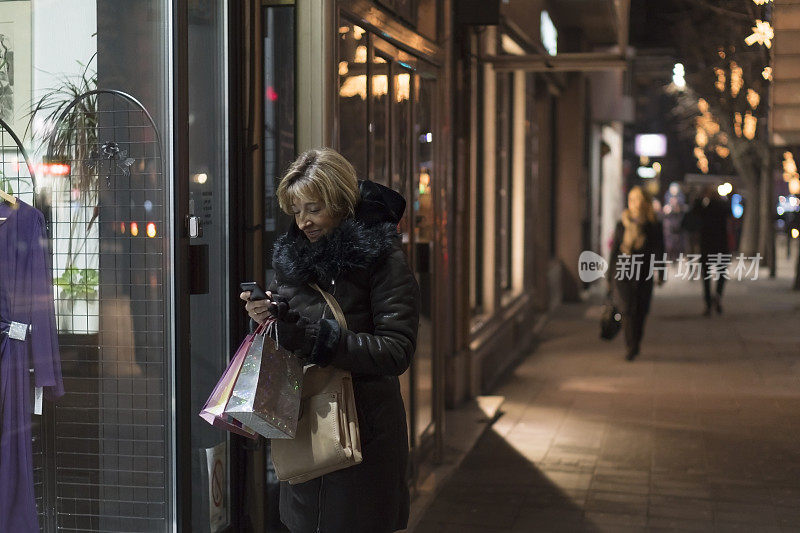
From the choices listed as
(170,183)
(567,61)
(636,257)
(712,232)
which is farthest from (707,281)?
(170,183)

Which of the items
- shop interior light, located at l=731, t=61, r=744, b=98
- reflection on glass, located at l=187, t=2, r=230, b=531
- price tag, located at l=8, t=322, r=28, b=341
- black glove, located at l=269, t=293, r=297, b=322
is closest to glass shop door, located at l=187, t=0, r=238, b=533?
reflection on glass, located at l=187, t=2, r=230, b=531

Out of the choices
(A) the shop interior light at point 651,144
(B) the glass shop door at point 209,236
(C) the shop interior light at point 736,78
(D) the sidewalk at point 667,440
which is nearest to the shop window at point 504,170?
(A) the shop interior light at point 651,144

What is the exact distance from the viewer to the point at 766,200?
6516 millimetres

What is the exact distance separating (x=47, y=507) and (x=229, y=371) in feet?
3.81

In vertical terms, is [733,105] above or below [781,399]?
above

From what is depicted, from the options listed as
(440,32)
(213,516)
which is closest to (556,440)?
(440,32)

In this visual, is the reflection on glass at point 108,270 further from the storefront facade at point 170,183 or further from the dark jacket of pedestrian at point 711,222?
the dark jacket of pedestrian at point 711,222

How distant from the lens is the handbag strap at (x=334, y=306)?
325 cm

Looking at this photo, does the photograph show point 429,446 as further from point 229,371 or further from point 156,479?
point 229,371

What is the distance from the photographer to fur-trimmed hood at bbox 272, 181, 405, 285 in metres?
3.25

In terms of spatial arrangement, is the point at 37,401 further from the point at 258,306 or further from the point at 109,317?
the point at 258,306

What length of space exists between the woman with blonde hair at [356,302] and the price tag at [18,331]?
861 mm

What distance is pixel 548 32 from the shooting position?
911 cm

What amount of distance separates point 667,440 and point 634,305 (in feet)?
5.26
